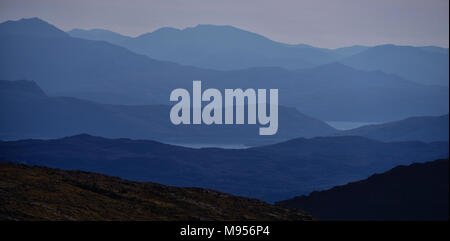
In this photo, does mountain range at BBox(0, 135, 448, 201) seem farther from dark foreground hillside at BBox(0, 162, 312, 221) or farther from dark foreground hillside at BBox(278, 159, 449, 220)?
dark foreground hillside at BBox(0, 162, 312, 221)

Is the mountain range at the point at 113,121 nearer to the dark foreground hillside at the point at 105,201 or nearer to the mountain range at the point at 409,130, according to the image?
the mountain range at the point at 409,130

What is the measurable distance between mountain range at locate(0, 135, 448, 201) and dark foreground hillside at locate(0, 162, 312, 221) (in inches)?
1880

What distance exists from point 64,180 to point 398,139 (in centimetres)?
7039

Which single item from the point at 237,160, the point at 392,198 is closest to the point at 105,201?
the point at 392,198

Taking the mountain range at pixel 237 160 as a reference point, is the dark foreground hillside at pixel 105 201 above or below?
below

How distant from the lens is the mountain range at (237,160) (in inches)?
3255

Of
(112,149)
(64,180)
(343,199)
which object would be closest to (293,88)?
(112,149)

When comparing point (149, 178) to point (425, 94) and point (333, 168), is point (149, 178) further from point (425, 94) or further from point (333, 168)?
point (425, 94)

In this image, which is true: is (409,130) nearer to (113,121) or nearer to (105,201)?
(113,121)

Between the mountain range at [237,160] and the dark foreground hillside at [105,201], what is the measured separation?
1880 inches

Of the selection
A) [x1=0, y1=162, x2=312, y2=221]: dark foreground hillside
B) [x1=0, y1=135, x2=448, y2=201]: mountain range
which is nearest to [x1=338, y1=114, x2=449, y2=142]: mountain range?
[x1=0, y1=135, x2=448, y2=201]: mountain range

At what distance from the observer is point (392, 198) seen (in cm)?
3991

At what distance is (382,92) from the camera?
323 feet

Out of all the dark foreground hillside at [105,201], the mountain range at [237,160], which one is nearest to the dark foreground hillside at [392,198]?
the dark foreground hillside at [105,201]
